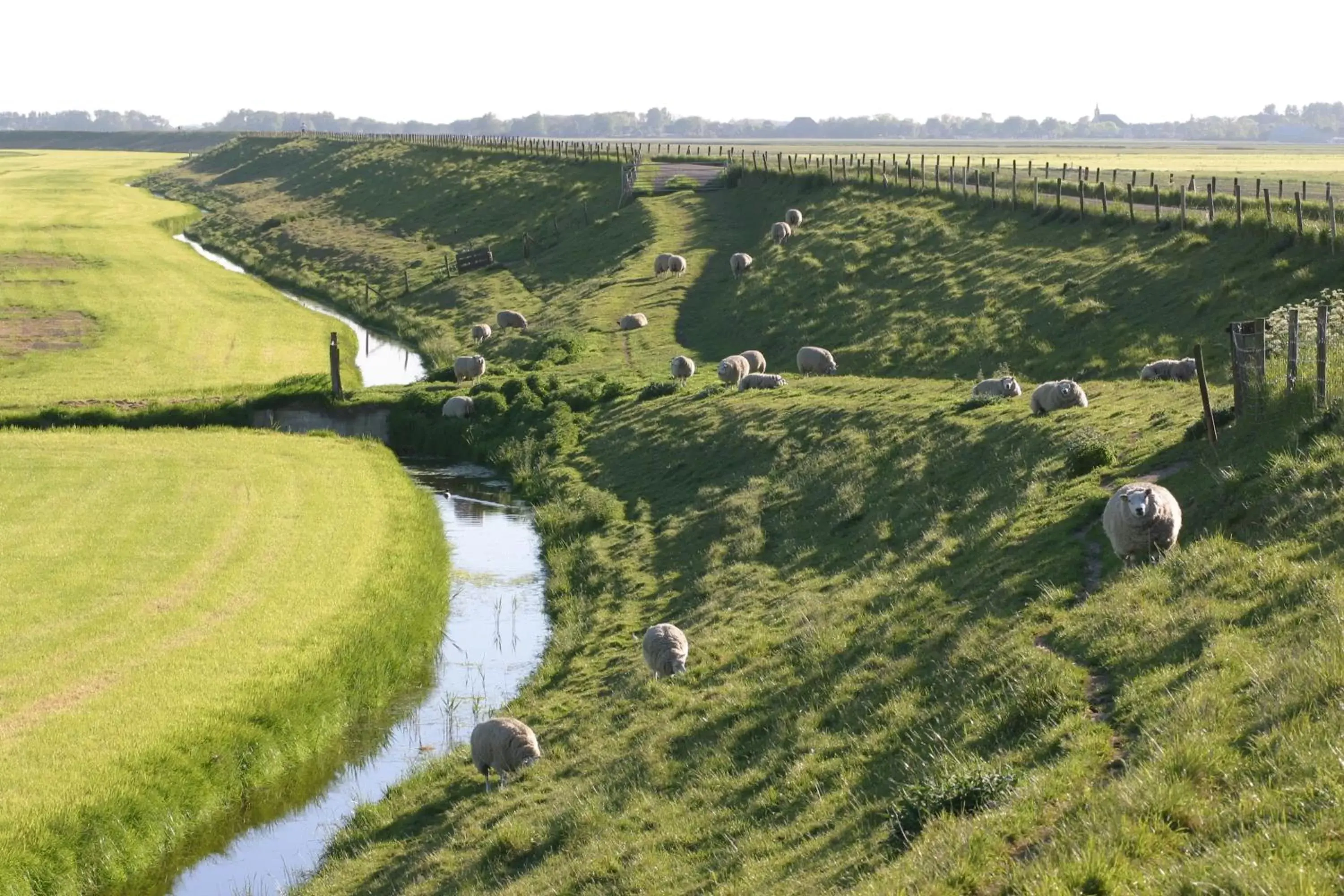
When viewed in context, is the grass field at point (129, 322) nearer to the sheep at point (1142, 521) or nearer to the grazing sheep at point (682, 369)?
the grazing sheep at point (682, 369)

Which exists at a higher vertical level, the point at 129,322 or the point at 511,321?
the point at 511,321

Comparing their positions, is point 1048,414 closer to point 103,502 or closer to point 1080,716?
point 1080,716

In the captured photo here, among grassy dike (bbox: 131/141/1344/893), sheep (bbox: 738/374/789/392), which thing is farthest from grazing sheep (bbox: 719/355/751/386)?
sheep (bbox: 738/374/789/392)

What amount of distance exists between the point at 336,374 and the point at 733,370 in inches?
620

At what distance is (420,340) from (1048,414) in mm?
45663

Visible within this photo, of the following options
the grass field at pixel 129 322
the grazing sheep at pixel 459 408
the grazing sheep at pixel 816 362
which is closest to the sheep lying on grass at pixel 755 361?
the grazing sheep at pixel 816 362

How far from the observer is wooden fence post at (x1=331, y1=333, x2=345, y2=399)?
176ft

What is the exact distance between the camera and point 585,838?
19281 mm

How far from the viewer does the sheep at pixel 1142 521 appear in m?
21.4

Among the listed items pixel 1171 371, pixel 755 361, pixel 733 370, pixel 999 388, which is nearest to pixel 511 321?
pixel 755 361

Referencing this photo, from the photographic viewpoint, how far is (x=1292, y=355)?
82.4 feet

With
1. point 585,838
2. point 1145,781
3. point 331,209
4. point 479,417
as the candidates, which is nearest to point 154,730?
point 585,838

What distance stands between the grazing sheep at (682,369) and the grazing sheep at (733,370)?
277 cm

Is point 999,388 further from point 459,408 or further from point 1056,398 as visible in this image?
point 459,408
